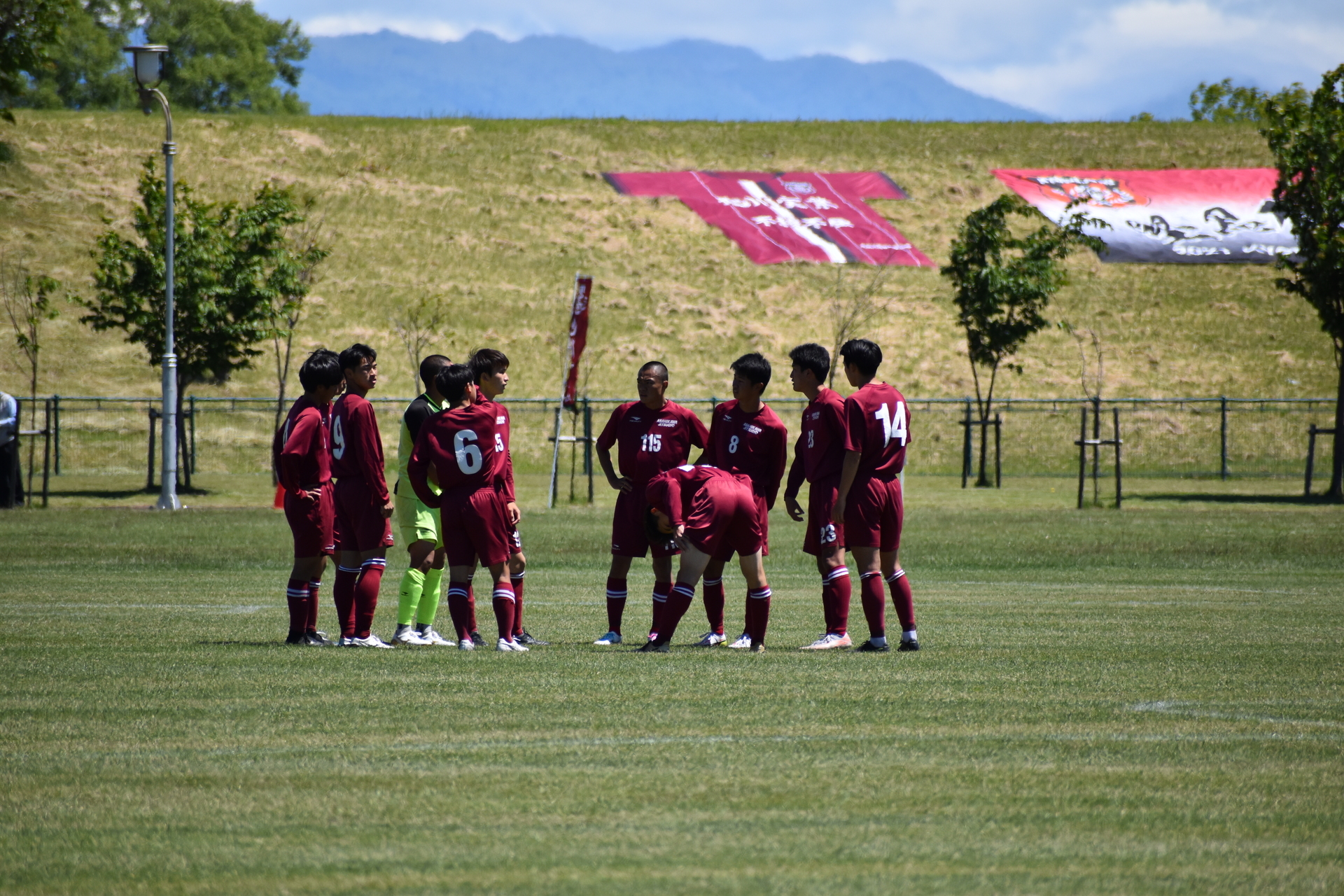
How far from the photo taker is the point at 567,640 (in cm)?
1038

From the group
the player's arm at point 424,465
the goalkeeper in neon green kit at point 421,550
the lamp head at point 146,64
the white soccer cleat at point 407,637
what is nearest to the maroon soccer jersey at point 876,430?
the player's arm at point 424,465

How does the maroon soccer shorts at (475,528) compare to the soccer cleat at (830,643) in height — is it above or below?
above

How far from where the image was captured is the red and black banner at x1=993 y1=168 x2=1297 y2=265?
51.2 m

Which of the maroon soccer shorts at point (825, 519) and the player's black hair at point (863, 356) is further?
the maroon soccer shorts at point (825, 519)

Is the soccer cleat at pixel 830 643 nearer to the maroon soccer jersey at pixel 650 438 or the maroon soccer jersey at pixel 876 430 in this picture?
the maroon soccer jersey at pixel 876 430

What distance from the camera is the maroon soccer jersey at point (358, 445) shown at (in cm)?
959

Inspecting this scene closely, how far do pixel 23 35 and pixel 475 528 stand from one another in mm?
19895

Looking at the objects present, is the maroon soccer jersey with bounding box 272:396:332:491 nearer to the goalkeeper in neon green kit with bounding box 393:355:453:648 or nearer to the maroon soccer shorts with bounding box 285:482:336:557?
the maroon soccer shorts with bounding box 285:482:336:557

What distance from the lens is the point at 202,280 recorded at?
95.8 ft

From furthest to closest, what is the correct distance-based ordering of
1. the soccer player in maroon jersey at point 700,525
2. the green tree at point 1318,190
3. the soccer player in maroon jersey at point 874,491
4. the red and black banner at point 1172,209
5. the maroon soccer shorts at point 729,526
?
the red and black banner at point 1172,209, the green tree at point 1318,190, the soccer player in maroon jersey at point 874,491, the maroon soccer shorts at point 729,526, the soccer player in maroon jersey at point 700,525

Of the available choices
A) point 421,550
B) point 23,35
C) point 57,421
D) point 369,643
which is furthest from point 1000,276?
point 369,643

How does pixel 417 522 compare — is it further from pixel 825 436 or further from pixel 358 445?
pixel 825 436

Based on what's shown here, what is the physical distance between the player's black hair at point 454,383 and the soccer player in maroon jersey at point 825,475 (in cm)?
226

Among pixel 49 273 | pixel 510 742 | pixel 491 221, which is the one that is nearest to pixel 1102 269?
pixel 491 221
